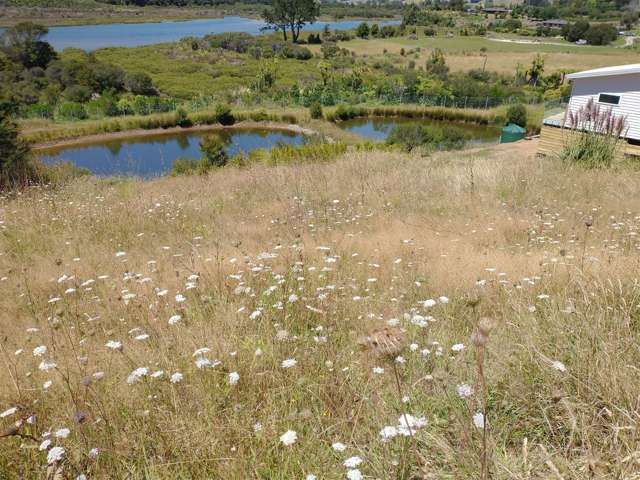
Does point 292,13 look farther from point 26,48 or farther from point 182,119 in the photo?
point 182,119

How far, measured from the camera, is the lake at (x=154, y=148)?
2469 centimetres

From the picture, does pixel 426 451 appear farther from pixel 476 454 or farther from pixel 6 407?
pixel 6 407

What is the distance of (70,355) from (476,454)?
2528 mm

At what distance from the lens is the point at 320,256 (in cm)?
415

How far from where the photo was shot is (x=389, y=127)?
3338 cm

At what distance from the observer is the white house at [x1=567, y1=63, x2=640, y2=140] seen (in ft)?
47.3

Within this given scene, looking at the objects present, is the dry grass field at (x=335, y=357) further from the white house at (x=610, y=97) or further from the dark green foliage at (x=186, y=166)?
the dark green foliage at (x=186, y=166)

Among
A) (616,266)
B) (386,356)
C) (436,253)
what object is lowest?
(436,253)

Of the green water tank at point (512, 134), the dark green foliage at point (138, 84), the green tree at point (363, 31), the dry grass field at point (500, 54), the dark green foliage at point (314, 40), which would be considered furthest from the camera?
the green tree at point (363, 31)

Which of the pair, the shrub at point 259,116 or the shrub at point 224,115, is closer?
the shrub at point 224,115

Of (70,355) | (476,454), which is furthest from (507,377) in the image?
(70,355)

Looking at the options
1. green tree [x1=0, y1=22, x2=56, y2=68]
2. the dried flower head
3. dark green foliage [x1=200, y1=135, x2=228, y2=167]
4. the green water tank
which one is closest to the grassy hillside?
green tree [x1=0, y1=22, x2=56, y2=68]

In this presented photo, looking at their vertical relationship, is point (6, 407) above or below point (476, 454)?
below

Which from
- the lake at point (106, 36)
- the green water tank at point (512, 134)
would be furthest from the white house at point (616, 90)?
the lake at point (106, 36)
